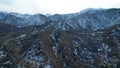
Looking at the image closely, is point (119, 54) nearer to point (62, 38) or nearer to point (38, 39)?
point (62, 38)

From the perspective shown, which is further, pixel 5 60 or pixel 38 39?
pixel 38 39

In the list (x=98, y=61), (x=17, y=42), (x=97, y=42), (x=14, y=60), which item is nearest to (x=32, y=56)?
(x=14, y=60)

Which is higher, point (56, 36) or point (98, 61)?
point (56, 36)

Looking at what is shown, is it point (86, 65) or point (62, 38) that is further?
point (62, 38)

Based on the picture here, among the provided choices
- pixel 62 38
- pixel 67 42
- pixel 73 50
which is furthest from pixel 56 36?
pixel 73 50

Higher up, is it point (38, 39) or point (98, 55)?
point (38, 39)

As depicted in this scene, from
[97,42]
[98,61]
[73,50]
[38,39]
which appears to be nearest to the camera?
[98,61]

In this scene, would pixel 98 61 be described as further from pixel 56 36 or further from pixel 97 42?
pixel 56 36

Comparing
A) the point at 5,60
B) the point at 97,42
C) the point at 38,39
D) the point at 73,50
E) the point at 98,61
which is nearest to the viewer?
the point at 5,60

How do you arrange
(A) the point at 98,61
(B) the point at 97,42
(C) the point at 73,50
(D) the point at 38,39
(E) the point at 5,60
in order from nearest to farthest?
(E) the point at 5,60 < (A) the point at 98,61 < (C) the point at 73,50 < (D) the point at 38,39 < (B) the point at 97,42
